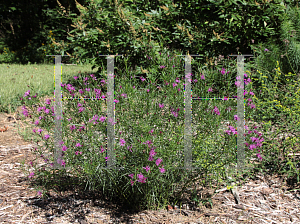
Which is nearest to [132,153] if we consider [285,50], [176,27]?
[176,27]

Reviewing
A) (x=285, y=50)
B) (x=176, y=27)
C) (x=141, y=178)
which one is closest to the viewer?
(x=141, y=178)

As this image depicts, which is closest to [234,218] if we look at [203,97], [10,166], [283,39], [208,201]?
[208,201]

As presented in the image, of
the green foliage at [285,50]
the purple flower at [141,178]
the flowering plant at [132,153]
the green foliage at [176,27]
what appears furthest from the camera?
the green foliage at [176,27]

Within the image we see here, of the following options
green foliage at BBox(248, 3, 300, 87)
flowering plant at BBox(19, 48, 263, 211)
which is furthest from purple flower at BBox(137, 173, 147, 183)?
green foliage at BBox(248, 3, 300, 87)

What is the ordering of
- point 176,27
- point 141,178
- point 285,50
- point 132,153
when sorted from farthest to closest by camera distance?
point 176,27 < point 285,50 < point 132,153 < point 141,178

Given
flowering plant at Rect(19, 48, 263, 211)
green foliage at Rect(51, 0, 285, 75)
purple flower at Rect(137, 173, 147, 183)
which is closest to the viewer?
purple flower at Rect(137, 173, 147, 183)

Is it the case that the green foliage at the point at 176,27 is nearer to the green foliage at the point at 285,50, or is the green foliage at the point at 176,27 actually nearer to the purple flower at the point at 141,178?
the green foliage at the point at 285,50

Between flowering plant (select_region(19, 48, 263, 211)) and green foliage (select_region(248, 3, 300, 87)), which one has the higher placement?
green foliage (select_region(248, 3, 300, 87))

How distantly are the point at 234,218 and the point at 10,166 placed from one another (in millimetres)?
2292

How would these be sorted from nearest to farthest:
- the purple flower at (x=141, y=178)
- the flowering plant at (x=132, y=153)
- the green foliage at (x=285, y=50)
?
the purple flower at (x=141, y=178) < the flowering plant at (x=132, y=153) < the green foliage at (x=285, y=50)

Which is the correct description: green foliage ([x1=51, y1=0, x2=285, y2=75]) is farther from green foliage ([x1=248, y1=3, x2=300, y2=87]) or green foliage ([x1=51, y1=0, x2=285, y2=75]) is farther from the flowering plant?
the flowering plant

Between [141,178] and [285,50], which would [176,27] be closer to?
[285,50]

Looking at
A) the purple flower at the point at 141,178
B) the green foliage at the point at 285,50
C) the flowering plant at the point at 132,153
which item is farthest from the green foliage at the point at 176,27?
the purple flower at the point at 141,178

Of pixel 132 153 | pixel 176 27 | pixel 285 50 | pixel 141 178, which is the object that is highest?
pixel 176 27
